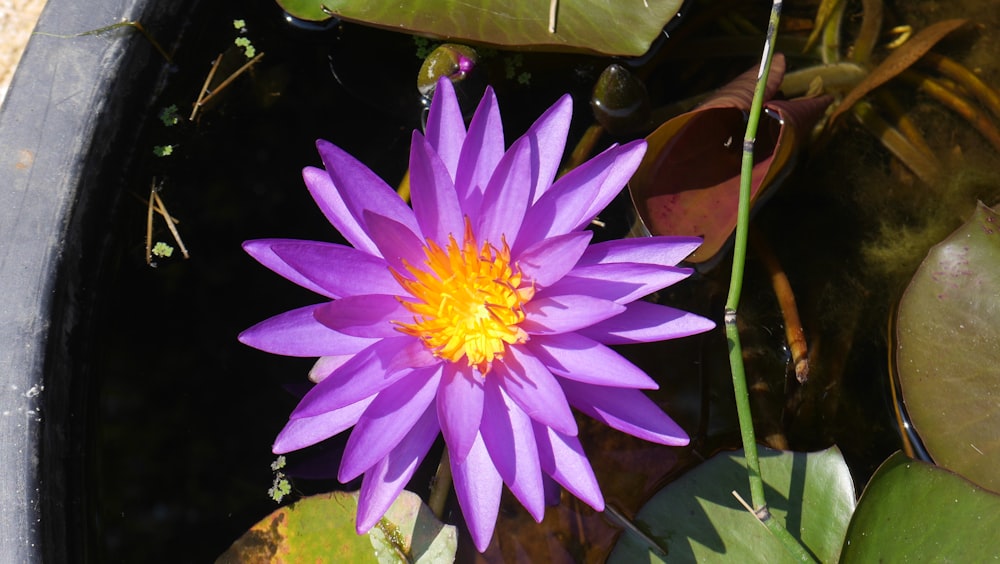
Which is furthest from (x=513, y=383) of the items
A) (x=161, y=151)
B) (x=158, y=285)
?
(x=161, y=151)

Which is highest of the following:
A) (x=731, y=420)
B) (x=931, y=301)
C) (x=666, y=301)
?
(x=931, y=301)

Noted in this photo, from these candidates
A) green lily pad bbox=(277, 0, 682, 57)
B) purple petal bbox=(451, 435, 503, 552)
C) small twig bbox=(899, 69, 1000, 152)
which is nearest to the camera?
purple petal bbox=(451, 435, 503, 552)

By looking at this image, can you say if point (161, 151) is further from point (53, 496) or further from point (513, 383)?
point (513, 383)

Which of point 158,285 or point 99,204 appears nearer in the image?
point 99,204

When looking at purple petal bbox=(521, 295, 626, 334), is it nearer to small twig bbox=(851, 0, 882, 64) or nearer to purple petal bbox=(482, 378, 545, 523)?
purple petal bbox=(482, 378, 545, 523)

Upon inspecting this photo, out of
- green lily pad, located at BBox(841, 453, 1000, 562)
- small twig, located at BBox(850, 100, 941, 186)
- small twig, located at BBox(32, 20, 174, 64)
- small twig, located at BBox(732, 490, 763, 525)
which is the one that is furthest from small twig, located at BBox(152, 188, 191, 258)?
small twig, located at BBox(850, 100, 941, 186)

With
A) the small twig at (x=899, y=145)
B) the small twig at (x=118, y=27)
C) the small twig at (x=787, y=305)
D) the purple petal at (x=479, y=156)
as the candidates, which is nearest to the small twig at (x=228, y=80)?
the small twig at (x=118, y=27)

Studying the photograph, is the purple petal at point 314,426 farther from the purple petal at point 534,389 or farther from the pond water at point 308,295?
the pond water at point 308,295

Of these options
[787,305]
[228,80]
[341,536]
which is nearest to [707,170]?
[787,305]
